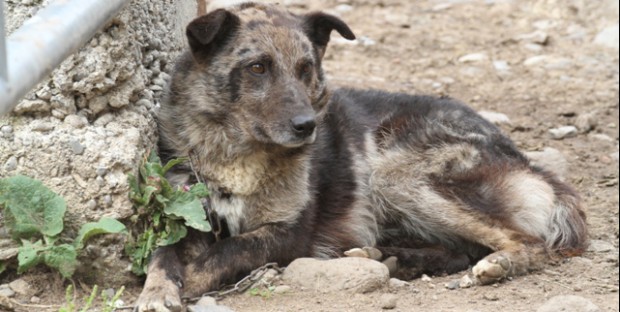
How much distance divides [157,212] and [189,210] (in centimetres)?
16

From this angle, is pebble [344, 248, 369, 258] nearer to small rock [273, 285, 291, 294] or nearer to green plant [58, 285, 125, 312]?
small rock [273, 285, 291, 294]

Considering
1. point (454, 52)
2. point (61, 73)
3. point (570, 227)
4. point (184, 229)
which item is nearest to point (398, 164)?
point (570, 227)

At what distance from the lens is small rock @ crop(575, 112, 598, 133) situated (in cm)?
861

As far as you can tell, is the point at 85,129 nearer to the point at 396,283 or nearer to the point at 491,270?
the point at 396,283

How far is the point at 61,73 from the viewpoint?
15.5 ft

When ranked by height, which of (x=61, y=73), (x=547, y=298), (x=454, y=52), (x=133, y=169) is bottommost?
(x=454, y=52)

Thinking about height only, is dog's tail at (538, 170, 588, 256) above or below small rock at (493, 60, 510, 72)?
above

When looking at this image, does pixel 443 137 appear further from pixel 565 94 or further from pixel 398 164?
pixel 565 94

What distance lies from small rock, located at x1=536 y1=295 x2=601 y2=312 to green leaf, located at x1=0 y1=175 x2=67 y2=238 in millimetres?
2341

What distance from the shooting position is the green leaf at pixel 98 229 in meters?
4.63

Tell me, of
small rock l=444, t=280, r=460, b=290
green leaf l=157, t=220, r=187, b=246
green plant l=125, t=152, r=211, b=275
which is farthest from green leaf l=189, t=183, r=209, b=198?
small rock l=444, t=280, r=460, b=290

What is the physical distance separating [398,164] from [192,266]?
177cm

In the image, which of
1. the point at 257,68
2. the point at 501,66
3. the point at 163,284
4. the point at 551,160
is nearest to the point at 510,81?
the point at 501,66

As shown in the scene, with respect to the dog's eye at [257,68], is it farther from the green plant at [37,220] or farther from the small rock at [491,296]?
the small rock at [491,296]
